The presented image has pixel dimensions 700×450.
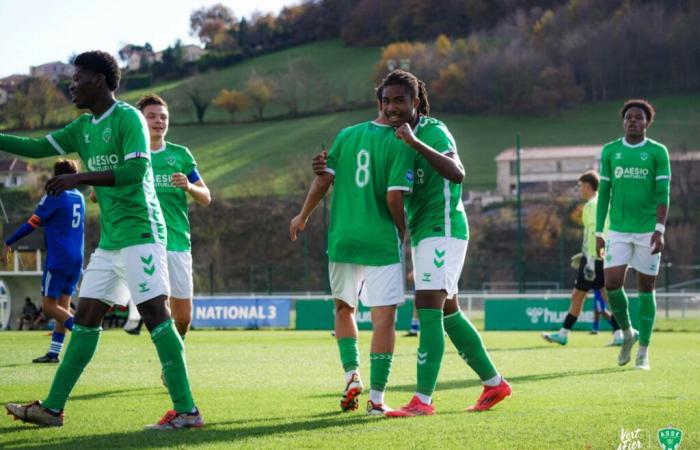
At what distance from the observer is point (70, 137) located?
7227 mm

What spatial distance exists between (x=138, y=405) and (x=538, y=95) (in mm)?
91512

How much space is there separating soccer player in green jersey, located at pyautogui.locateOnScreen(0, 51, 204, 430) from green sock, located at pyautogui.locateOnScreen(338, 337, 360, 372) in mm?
1344

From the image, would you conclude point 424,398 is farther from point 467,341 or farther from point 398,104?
point 398,104

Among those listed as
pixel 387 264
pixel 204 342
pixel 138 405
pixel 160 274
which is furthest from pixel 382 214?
pixel 204 342

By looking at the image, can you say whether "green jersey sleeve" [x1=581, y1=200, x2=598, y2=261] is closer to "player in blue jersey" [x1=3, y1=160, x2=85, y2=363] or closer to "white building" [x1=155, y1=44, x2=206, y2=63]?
"player in blue jersey" [x1=3, y1=160, x2=85, y2=363]

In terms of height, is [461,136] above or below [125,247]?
below

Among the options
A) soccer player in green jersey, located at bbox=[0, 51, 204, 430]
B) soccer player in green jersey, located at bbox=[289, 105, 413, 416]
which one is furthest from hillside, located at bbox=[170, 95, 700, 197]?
soccer player in green jersey, located at bbox=[0, 51, 204, 430]

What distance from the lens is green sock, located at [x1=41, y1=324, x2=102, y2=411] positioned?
701 cm

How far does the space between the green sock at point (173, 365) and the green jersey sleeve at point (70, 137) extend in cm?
129

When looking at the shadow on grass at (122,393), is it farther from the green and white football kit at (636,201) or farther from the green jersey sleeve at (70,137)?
the green and white football kit at (636,201)

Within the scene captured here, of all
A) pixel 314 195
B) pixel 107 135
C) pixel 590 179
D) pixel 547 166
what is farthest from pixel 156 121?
pixel 547 166

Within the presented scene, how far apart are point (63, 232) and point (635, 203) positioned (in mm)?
6547

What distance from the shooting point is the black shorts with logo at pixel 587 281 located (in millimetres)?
17109

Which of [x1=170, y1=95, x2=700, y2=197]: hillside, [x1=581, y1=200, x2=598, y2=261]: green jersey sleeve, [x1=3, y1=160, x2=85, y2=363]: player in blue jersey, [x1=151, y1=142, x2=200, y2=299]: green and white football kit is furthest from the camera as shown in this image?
[x1=170, y1=95, x2=700, y2=197]: hillside
